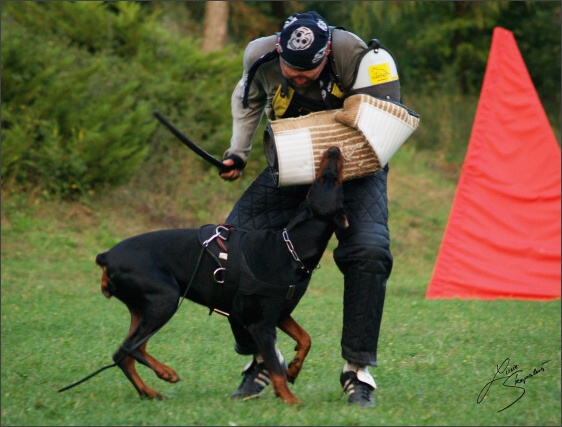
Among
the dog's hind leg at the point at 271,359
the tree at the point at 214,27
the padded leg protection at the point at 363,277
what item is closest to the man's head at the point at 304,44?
the padded leg protection at the point at 363,277

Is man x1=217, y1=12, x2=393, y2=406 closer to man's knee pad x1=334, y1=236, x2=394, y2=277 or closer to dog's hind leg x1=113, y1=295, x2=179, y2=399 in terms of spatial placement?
man's knee pad x1=334, y1=236, x2=394, y2=277

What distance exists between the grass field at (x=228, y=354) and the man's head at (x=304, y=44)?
168 centimetres

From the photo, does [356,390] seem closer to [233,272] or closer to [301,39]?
[233,272]

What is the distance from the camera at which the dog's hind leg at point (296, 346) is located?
4.29m

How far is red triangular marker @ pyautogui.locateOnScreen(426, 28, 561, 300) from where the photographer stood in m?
9.20

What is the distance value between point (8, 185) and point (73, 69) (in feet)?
7.69

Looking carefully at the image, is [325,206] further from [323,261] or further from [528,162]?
[323,261]

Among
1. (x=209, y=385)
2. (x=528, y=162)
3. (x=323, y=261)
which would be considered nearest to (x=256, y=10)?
(x=323, y=261)

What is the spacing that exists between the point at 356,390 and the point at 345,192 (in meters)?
1.02

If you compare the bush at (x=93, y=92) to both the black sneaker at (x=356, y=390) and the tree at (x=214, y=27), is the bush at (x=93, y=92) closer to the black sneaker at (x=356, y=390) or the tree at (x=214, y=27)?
the tree at (x=214, y=27)

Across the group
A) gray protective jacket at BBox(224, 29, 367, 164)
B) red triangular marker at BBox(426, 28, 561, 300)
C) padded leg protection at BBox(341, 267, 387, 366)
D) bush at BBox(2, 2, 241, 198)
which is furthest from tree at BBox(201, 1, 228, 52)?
padded leg protection at BBox(341, 267, 387, 366)

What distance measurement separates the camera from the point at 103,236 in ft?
39.3
